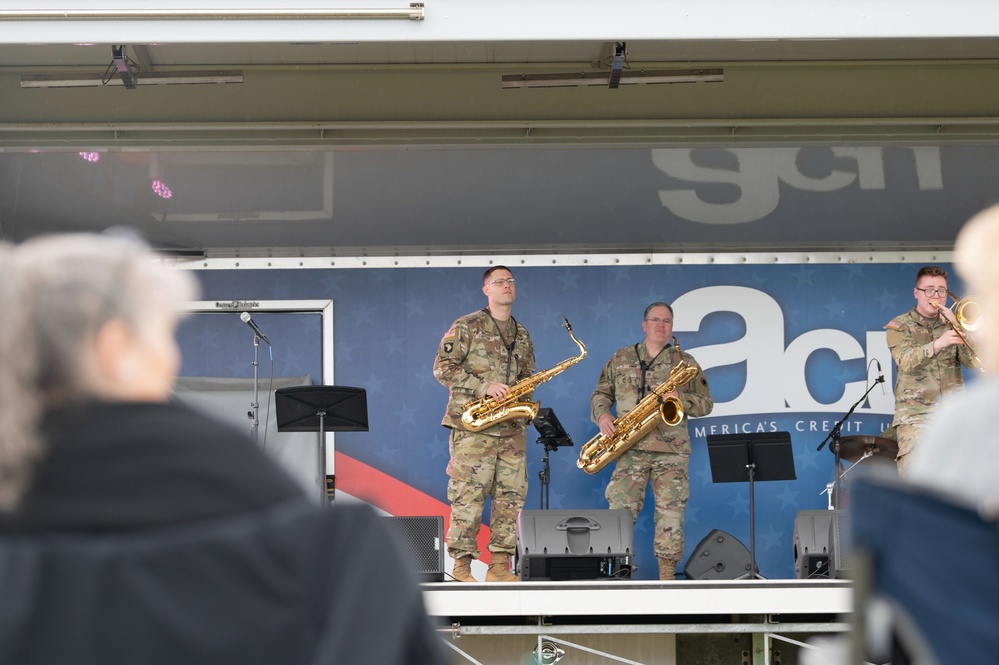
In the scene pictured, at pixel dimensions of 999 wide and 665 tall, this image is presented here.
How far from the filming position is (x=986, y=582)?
1.25 meters

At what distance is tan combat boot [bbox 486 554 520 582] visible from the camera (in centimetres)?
656

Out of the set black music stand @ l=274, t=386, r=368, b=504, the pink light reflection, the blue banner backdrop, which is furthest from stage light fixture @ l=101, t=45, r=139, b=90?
the blue banner backdrop

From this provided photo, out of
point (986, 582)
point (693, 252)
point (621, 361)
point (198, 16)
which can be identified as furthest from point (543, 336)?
point (986, 582)

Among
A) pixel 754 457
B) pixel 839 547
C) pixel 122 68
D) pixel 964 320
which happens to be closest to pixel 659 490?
pixel 754 457

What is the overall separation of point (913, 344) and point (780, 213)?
1.13 meters

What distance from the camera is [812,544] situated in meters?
6.46

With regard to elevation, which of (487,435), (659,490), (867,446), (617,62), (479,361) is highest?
(617,62)

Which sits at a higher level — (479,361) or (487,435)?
(479,361)

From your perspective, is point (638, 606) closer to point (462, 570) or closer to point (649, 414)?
point (462, 570)

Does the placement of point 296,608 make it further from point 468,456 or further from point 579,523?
point 468,456

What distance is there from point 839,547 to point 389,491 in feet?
9.81

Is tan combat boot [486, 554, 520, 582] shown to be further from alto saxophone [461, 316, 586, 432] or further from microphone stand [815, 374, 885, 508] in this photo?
microphone stand [815, 374, 885, 508]

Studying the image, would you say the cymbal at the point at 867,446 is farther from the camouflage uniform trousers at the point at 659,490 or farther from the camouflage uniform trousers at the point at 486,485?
the camouflage uniform trousers at the point at 486,485

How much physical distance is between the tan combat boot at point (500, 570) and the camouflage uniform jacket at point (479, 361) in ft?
2.45
